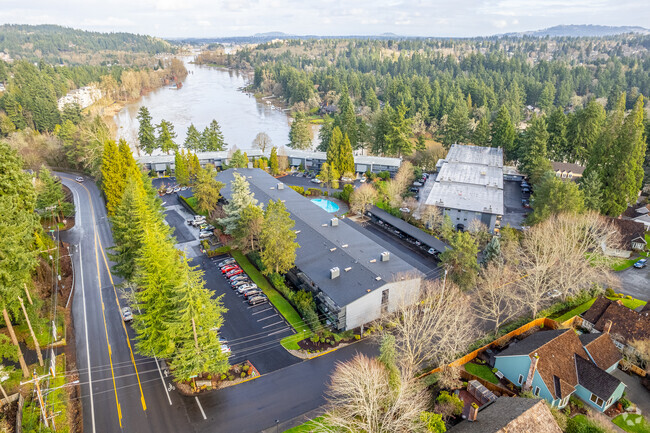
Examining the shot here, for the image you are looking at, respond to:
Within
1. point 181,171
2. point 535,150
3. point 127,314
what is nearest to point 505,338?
point 127,314

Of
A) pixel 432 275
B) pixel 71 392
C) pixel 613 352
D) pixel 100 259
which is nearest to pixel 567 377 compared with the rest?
pixel 613 352

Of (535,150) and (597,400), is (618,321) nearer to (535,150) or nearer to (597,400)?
(597,400)

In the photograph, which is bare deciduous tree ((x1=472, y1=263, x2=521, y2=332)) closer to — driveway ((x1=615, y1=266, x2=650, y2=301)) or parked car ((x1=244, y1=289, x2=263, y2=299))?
driveway ((x1=615, y1=266, x2=650, y2=301))

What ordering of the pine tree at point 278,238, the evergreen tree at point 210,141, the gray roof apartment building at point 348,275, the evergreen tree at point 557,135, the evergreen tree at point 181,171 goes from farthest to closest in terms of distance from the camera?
the evergreen tree at point 210,141, the evergreen tree at point 557,135, the evergreen tree at point 181,171, the pine tree at point 278,238, the gray roof apartment building at point 348,275

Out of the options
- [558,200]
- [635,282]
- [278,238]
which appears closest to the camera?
[278,238]

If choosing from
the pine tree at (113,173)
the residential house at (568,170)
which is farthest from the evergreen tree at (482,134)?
the pine tree at (113,173)

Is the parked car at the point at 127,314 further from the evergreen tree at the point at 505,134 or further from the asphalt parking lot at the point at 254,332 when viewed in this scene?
the evergreen tree at the point at 505,134
